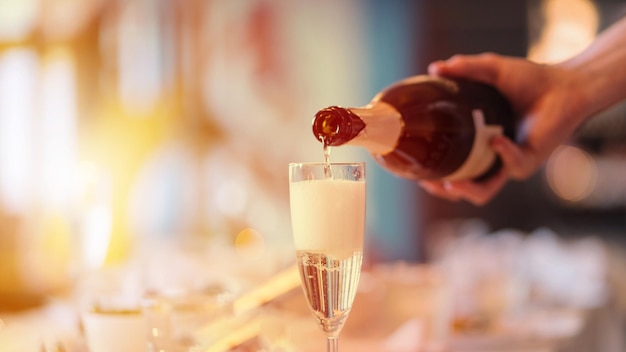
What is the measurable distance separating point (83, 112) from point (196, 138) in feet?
5.21

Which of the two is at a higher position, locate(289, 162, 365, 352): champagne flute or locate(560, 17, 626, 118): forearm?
locate(560, 17, 626, 118): forearm

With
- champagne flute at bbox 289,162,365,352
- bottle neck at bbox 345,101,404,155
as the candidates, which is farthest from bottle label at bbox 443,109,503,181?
champagne flute at bbox 289,162,365,352

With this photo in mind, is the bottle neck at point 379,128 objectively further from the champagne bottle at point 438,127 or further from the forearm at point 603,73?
the forearm at point 603,73

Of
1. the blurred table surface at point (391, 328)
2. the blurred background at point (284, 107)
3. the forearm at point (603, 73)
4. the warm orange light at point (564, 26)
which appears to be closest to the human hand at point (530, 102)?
the forearm at point (603, 73)

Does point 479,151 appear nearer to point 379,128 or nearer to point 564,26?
point 379,128

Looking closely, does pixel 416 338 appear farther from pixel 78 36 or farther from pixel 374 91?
pixel 374 91

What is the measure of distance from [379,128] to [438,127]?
0.90 ft

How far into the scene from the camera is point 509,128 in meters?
1.76

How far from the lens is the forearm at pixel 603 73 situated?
1.75 meters

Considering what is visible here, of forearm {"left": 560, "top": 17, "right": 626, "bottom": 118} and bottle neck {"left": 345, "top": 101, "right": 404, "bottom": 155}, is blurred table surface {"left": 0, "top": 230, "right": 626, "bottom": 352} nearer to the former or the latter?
bottle neck {"left": 345, "top": 101, "right": 404, "bottom": 155}

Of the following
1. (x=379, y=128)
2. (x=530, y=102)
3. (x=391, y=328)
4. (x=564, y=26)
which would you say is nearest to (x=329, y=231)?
(x=379, y=128)

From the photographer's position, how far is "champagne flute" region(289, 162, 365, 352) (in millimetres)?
1067

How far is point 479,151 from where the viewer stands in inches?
63.3

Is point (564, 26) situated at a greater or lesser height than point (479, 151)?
greater
